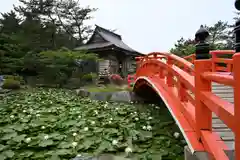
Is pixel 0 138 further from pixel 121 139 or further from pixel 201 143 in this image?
pixel 201 143

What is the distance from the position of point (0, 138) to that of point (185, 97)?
10.8 ft

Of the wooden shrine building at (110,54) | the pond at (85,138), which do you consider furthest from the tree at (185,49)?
the pond at (85,138)

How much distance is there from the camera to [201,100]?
2113 mm

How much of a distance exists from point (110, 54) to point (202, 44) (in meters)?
13.7

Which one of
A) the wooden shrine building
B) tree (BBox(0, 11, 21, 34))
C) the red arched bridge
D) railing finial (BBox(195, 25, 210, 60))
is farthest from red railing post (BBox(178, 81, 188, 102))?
tree (BBox(0, 11, 21, 34))

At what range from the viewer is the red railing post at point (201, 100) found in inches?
83.3

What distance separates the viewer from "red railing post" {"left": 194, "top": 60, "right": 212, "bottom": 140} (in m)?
2.12

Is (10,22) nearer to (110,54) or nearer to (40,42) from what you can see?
(40,42)

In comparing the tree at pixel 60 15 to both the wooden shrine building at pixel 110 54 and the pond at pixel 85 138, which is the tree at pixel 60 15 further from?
the pond at pixel 85 138

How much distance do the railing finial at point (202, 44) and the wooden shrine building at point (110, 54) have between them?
1212cm

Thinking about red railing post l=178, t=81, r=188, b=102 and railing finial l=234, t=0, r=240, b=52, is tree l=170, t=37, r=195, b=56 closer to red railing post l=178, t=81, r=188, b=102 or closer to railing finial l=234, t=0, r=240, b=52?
red railing post l=178, t=81, r=188, b=102

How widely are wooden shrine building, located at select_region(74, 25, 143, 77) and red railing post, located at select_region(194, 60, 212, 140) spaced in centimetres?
1214

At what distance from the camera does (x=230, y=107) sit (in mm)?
1526

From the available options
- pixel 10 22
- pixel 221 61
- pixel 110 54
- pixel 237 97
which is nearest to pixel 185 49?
pixel 110 54
